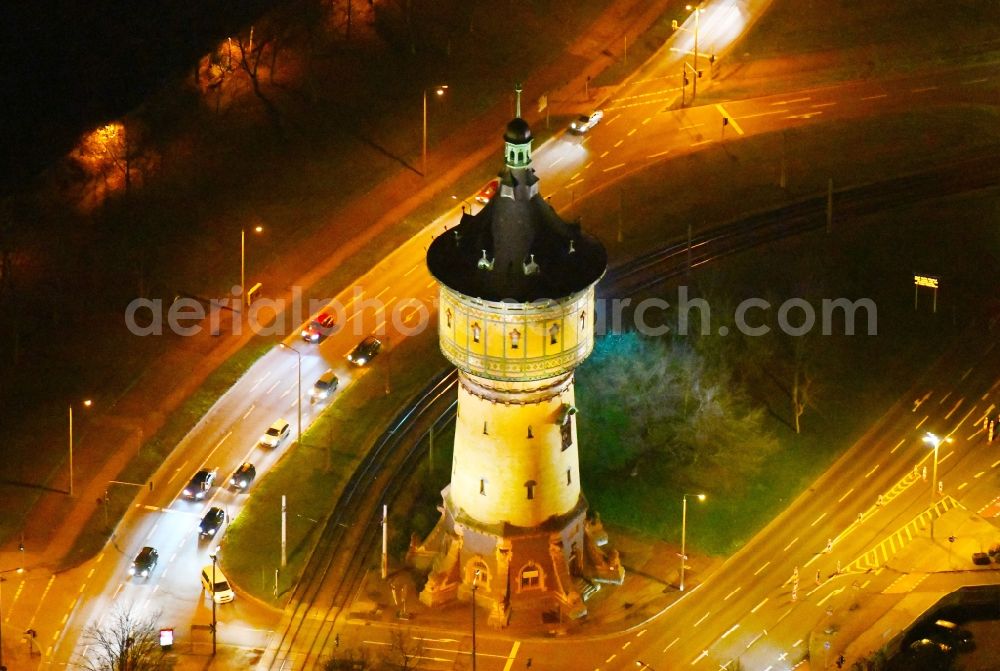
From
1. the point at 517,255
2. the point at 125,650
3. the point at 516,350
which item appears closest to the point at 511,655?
the point at 516,350

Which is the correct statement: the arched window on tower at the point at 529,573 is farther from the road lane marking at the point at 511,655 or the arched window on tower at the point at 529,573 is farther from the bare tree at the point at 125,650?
the bare tree at the point at 125,650

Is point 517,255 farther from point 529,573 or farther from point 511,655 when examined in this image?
point 511,655

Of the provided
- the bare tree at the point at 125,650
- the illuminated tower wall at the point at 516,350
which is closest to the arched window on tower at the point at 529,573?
the illuminated tower wall at the point at 516,350

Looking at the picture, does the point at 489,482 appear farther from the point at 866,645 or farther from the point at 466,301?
the point at 866,645

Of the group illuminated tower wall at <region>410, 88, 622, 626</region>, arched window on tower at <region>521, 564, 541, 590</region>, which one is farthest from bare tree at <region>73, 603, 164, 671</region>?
arched window on tower at <region>521, 564, 541, 590</region>

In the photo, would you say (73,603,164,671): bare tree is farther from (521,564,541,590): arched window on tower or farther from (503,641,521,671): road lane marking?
(521,564,541,590): arched window on tower

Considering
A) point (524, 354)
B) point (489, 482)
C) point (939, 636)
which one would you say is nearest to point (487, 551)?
point (489, 482)
